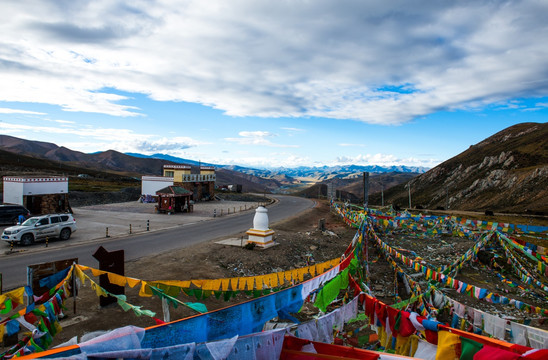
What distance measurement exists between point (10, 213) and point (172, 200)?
49.6 feet

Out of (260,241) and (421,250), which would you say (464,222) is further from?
(260,241)

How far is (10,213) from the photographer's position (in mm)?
27359

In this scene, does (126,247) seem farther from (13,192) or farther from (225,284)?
(13,192)

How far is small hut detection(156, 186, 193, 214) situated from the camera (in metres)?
38.8

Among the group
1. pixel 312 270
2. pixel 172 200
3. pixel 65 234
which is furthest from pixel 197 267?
pixel 172 200

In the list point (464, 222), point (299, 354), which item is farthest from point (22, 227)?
point (464, 222)

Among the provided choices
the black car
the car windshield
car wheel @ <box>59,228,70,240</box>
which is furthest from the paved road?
the black car

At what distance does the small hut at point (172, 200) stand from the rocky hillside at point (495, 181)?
1785 inches

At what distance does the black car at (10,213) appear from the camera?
88.3 ft

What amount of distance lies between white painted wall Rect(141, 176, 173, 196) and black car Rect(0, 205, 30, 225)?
2282 centimetres

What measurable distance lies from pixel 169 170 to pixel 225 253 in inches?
1498

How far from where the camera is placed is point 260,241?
1962cm

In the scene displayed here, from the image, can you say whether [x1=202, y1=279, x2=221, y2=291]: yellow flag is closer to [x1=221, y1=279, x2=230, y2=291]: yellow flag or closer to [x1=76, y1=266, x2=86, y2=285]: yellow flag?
[x1=221, y1=279, x2=230, y2=291]: yellow flag

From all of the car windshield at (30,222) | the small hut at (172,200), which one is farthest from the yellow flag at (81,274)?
the small hut at (172,200)
